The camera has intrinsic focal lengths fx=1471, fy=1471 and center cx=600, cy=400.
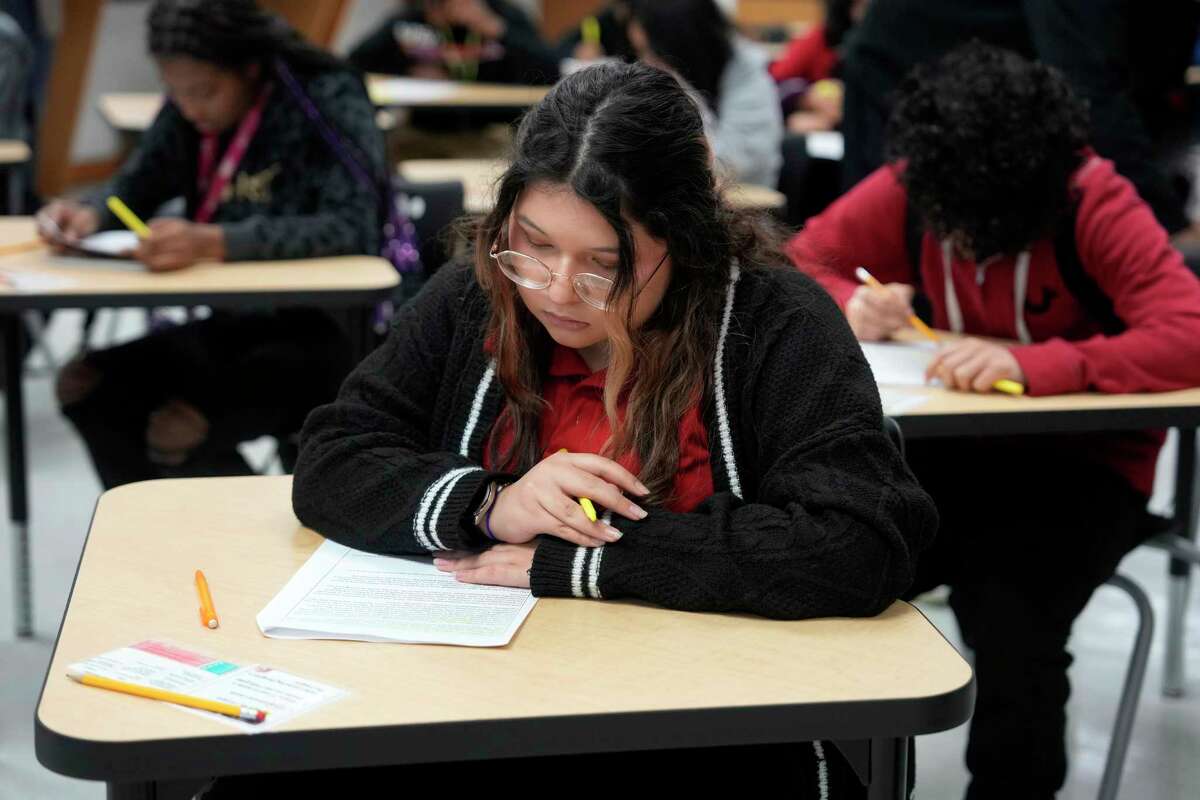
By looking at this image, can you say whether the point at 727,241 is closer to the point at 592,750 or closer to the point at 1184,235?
the point at 592,750

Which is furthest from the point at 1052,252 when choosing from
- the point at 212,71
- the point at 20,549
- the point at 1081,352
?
the point at 20,549

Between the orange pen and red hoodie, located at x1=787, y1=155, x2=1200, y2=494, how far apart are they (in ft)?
2.91

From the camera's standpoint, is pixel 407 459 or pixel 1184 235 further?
pixel 1184 235

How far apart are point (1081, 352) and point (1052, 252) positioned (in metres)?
0.21

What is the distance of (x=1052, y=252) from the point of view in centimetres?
208

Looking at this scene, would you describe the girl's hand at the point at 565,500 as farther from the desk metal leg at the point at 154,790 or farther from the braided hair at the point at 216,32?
the braided hair at the point at 216,32

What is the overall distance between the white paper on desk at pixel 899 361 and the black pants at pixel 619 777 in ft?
2.39

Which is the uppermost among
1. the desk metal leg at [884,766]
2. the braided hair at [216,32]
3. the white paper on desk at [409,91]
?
the braided hair at [216,32]

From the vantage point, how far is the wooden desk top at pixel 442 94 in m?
5.15

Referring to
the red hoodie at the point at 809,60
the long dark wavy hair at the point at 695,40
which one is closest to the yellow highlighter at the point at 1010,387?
the long dark wavy hair at the point at 695,40

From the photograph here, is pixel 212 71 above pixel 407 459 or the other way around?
above

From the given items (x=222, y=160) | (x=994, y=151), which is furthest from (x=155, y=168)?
(x=994, y=151)

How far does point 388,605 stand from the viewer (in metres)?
1.28

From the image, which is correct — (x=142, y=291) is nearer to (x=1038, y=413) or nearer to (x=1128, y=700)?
(x=1038, y=413)
